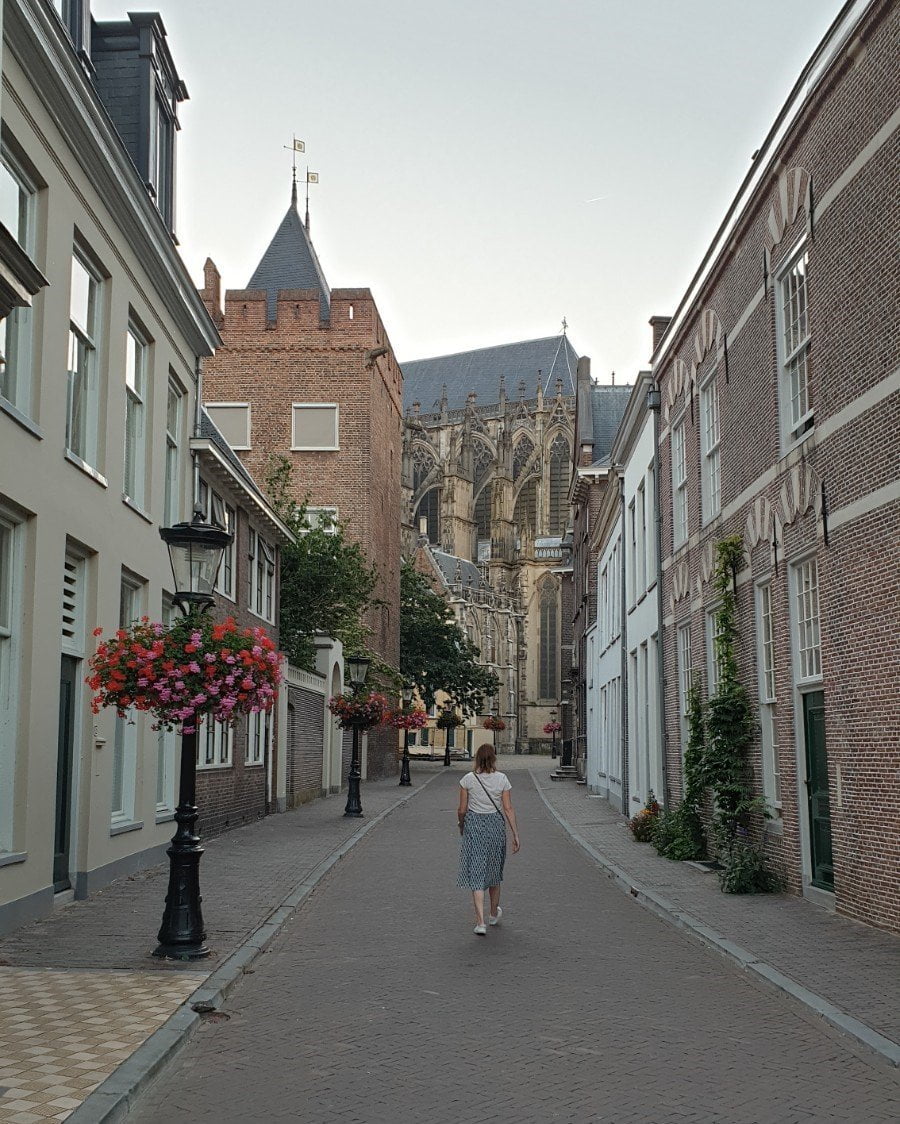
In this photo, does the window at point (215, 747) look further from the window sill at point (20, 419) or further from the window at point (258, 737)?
the window sill at point (20, 419)

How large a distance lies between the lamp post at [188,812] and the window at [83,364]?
2745 millimetres

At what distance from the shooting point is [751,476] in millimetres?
14156

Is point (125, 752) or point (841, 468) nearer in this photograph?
point (841, 468)

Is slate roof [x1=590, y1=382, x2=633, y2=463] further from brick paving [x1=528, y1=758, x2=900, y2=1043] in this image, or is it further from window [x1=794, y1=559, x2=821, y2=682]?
window [x1=794, y1=559, x2=821, y2=682]

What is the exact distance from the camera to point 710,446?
16.8m

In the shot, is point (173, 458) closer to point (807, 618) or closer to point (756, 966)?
point (807, 618)

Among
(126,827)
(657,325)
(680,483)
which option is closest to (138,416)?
(126,827)

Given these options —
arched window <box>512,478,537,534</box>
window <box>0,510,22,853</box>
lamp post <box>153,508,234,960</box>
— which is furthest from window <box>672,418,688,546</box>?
arched window <box>512,478,537,534</box>

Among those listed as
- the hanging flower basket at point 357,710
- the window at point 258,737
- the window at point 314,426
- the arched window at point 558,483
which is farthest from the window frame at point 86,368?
the arched window at point 558,483

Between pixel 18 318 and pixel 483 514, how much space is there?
88.2 meters

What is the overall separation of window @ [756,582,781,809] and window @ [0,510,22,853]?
748 cm

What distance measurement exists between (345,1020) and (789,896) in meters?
6.61

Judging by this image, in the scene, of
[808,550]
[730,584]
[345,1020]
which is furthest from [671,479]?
[345,1020]

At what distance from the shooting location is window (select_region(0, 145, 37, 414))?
1020cm
